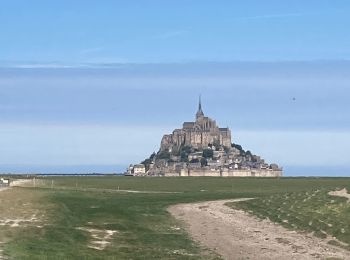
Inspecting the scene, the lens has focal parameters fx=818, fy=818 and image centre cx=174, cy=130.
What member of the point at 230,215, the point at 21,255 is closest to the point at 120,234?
the point at 21,255

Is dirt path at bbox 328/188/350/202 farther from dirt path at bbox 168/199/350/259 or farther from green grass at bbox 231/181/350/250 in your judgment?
dirt path at bbox 168/199/350/259

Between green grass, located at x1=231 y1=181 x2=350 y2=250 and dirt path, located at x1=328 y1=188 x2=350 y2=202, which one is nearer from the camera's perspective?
green grass, located at x1=231 y1=181 x2=350 y2=250

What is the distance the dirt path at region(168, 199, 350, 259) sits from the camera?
32906 mm

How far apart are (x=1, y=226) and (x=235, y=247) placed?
11017mm

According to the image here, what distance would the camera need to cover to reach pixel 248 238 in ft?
128

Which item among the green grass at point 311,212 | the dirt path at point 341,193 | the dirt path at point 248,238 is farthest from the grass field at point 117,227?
the dirt path at point 248,238

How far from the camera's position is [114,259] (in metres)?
30.0


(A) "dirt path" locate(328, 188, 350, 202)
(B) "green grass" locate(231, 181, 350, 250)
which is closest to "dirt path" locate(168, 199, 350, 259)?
(B) "green grass" locate(231, 181, 350, 250)

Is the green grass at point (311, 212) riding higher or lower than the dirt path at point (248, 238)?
higher

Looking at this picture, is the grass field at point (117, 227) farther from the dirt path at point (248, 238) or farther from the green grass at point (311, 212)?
the dirt path at point (248, 238)

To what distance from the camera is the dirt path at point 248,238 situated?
3291 cm

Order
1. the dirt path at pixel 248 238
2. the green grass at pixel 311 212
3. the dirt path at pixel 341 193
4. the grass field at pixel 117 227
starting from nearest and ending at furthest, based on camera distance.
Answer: the grass field at pixel 117 227 → the dirt path at pixel 248 238 → the green grass at pixel 311 212 → the dirt path at pixel 341 193

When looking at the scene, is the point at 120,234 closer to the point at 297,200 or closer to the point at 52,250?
the point at 52,250

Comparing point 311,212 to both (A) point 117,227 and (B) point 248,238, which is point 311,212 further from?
(A) point 117,227
